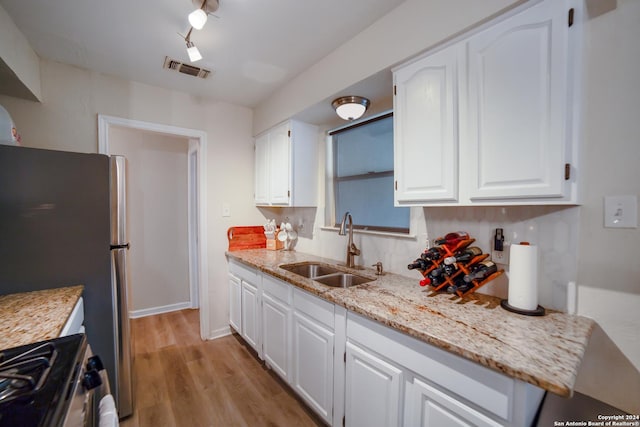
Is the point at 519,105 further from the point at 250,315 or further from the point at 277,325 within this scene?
the point at 250,315

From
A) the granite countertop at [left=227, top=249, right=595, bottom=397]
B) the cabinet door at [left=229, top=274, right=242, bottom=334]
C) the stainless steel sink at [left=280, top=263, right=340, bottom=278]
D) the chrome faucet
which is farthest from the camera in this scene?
the cabinet door at [left=229, top=274, right=242, bottom=334]

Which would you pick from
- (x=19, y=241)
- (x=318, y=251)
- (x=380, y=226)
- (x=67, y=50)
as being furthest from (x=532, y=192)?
(x=67, y=50)

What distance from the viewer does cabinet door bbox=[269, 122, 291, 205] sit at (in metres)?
2.45

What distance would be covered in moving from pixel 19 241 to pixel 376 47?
2212mm

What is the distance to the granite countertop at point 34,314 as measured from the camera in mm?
963

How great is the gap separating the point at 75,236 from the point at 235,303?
1.47 meters

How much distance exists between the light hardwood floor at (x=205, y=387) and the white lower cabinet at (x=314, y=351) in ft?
0.82

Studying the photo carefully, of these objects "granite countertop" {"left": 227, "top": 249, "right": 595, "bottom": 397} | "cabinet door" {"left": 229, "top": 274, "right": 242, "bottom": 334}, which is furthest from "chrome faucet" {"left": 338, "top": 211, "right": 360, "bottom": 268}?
"cabinet door" {"left": 229, "top": 274, "right": 242, "bottom": 334}

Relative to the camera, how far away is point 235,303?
265 centimetres

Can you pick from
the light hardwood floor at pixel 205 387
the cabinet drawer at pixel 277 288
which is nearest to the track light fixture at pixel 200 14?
the cabinet drawer at pixel 277 288

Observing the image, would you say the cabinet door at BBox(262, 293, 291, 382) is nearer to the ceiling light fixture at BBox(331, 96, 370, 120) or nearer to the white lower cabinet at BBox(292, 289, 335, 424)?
the white lower cabinet at BBox(292, 289, 335, 424)

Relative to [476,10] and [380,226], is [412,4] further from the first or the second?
[380,226]

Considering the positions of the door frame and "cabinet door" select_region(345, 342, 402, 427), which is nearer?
"cabinet door" select_region(345, 342, 402, 427)

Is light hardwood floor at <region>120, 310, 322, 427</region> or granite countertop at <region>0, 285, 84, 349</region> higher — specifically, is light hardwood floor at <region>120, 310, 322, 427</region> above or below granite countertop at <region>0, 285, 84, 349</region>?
below
